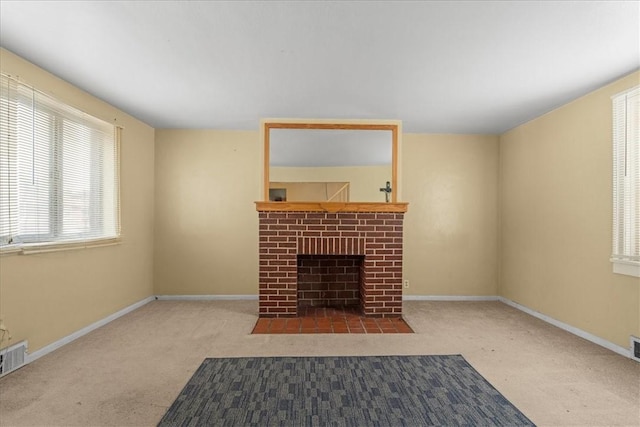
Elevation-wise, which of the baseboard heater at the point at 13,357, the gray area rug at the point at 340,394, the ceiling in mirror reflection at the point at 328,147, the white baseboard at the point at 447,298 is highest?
the ceiling in mirror reflection at the point at 328,147

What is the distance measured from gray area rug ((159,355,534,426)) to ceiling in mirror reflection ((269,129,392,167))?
228 cm

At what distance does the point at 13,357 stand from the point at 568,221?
5.10 metres

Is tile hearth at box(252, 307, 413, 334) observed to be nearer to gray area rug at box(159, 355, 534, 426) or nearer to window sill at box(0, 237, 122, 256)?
gray area rug at box(159, 355, 534, 426)

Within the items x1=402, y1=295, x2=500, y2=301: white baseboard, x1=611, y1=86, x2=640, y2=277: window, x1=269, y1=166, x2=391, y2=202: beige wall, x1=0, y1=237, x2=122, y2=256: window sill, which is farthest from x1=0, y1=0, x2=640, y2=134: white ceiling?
x1=402, y1=295, x2=500, y2=301: white baseboard

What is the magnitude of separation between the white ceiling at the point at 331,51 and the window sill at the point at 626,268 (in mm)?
1589

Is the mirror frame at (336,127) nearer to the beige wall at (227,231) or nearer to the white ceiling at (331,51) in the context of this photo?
the white ceiling at (331,51)

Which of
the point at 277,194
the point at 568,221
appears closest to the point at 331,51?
the point at 277,194

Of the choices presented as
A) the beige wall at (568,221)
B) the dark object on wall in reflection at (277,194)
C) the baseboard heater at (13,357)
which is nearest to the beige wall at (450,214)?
the beige wall at (568,221)

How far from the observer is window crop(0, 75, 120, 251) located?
8.31 ft

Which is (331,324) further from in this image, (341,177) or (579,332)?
(579,332)

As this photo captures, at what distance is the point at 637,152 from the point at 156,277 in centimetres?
546

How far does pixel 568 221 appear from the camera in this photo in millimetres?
3521

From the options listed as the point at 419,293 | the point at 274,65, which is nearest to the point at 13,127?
the point at 274,65

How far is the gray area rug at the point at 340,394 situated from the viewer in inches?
77.0
